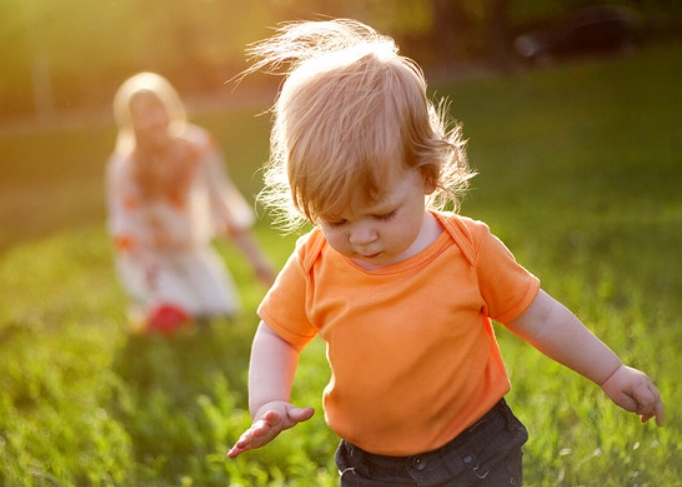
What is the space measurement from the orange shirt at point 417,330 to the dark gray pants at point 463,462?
5 cm

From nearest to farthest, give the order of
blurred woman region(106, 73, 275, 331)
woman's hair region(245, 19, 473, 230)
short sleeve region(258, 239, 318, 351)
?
woman's hair region(245, 19, 473, 230), short sleeve region(258, 239, 318, 351), blurred woman region(106, 73, 275, 331)

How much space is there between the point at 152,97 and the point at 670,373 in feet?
13.2

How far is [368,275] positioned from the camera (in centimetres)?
232

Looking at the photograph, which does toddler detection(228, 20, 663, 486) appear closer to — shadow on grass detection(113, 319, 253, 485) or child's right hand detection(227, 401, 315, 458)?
child's right hand detection(227, 401, 315, 458)

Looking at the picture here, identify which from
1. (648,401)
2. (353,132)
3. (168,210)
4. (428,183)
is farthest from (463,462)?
(168,210)

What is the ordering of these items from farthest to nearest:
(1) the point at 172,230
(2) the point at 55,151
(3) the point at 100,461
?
(2) the point at 55,151, (1) the point at 172,230, (3) the point at 100,461

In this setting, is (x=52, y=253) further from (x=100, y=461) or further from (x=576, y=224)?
(x=100, y=461)

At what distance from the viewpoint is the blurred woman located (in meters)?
6.58

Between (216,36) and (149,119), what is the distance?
23.8 metres

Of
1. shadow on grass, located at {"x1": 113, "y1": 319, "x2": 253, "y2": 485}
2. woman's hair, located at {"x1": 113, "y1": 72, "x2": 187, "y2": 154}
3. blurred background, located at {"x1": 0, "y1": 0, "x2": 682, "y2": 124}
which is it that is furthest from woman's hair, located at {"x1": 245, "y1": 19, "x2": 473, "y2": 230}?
blurred background, located at {"x1": 0, "y1": 0, "x2": 682, "y2": 124}

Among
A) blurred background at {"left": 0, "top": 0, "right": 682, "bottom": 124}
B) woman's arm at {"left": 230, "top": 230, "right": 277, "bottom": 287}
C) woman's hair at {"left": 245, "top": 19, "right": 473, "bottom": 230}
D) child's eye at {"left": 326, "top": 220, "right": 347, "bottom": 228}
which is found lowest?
blurred background at {"left": 0, "top": 0, "right": 682, "bottom": 124}

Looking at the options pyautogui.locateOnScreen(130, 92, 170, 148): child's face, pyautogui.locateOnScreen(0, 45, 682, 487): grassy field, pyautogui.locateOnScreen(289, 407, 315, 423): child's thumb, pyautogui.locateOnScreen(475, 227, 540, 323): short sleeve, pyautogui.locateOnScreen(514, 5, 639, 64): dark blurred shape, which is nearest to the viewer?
pyautogui.locateOnScreen(289, 407, 315, 423): child's thumb

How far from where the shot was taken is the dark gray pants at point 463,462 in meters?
2.36

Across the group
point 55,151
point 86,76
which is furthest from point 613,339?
point 86,76
